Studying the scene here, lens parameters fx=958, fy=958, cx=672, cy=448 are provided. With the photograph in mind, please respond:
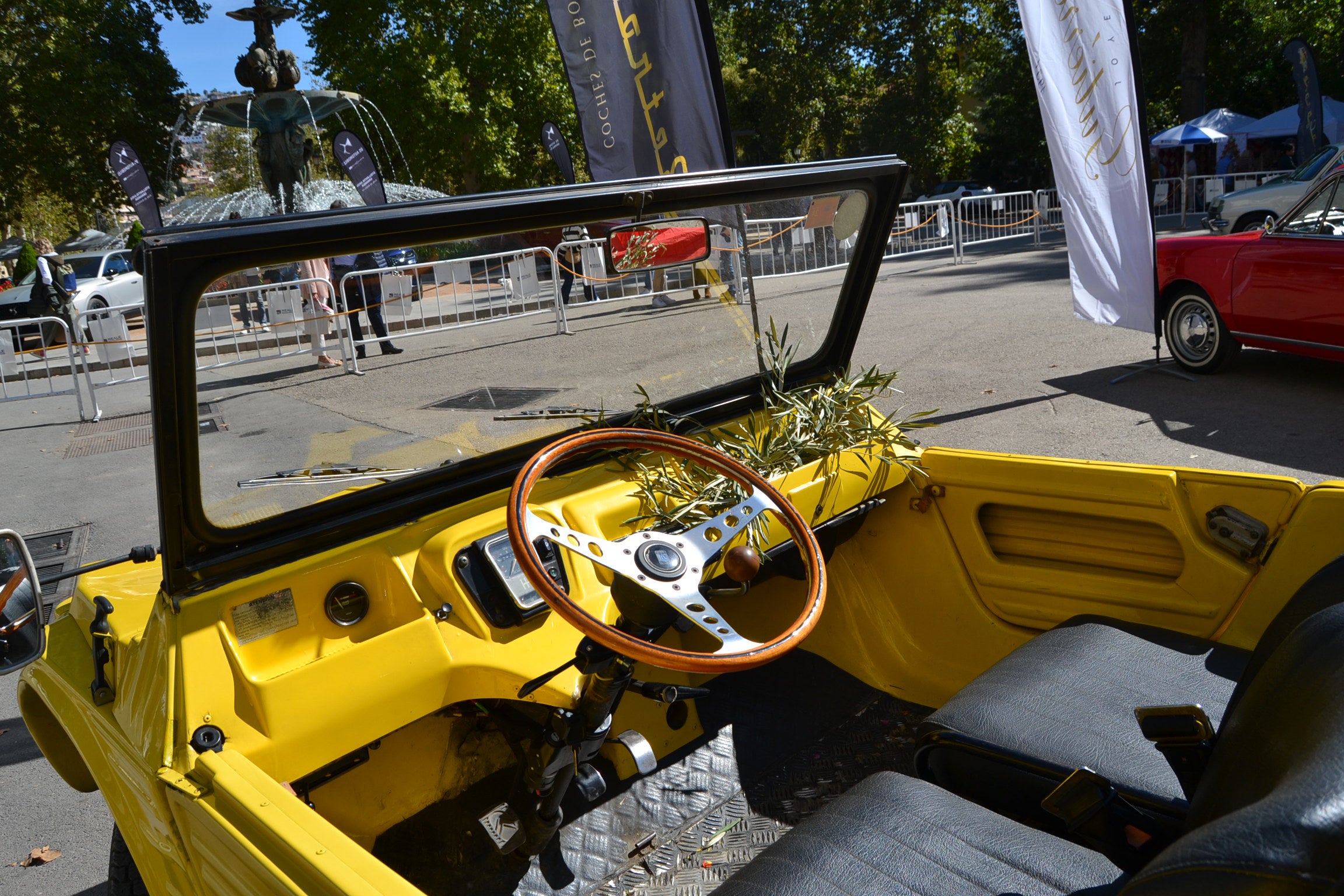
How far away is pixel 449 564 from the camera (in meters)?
2.18

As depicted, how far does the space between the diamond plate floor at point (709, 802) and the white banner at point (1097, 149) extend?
4498mm

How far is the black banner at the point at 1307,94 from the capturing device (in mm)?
18453

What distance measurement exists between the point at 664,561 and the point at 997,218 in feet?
63.2

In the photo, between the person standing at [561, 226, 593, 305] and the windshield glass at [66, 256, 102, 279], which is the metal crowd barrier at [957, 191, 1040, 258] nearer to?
the person standing at [561, 226, 593, 305]

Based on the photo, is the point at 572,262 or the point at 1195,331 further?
the point at 1195,331

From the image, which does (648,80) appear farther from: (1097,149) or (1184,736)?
(1184,736)

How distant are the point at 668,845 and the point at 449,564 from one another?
1.12m

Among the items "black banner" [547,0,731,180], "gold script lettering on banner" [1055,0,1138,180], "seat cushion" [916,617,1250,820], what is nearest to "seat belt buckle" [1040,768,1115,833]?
"seat cushion" [916,617,1250,820]

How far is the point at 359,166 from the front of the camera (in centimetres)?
1331

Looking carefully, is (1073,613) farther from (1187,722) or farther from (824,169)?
(824,169)

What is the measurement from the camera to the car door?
6648 mm

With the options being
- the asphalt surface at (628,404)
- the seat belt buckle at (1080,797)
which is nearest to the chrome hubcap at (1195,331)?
the asphalt surface at (628,404)

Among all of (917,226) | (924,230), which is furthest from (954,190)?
(917,226)

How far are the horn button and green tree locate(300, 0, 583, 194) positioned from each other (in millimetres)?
26222
